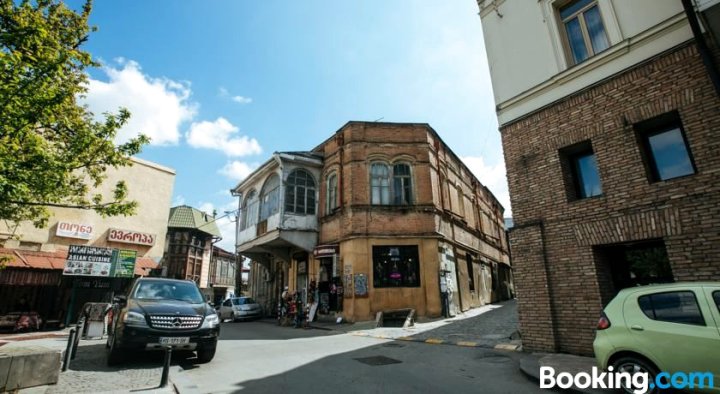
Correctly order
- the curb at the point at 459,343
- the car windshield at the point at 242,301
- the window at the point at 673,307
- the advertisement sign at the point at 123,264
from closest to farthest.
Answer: the window at the point at 673,307, the curb at the point at 459,343, the advertisement sign at the point at 123,264, the car windshield at the point at 242,301

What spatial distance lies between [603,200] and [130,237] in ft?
77.2

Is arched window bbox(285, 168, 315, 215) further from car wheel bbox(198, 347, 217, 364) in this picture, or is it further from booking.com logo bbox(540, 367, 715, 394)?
booking.com logo bbox(540, 367, 715, 394)

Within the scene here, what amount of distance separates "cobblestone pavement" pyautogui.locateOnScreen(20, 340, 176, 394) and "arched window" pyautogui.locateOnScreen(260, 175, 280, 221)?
11781 mm

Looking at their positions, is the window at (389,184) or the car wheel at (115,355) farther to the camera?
the window at (389,184)

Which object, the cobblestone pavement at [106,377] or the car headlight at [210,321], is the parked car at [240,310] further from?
the car headlight at [210,321]

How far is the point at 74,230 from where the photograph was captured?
18.1 m

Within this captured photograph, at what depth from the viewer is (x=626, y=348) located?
4621mm

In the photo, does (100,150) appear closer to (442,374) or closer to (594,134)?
(442,374)

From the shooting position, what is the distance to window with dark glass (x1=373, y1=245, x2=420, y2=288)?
52.4ft

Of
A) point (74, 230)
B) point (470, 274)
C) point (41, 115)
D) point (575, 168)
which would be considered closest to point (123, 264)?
point (74, 230)

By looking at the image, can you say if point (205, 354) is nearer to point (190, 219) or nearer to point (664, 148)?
point (664, 148)

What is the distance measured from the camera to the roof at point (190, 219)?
3281 cm

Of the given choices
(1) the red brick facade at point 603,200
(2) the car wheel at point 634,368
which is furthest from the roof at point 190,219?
(2) the car wheel at point 634,368

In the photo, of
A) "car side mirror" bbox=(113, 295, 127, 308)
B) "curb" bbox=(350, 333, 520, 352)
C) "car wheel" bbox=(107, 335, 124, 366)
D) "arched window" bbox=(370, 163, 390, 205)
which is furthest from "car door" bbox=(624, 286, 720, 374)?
"arched window" bbox=(370, 163, 390, 205)
